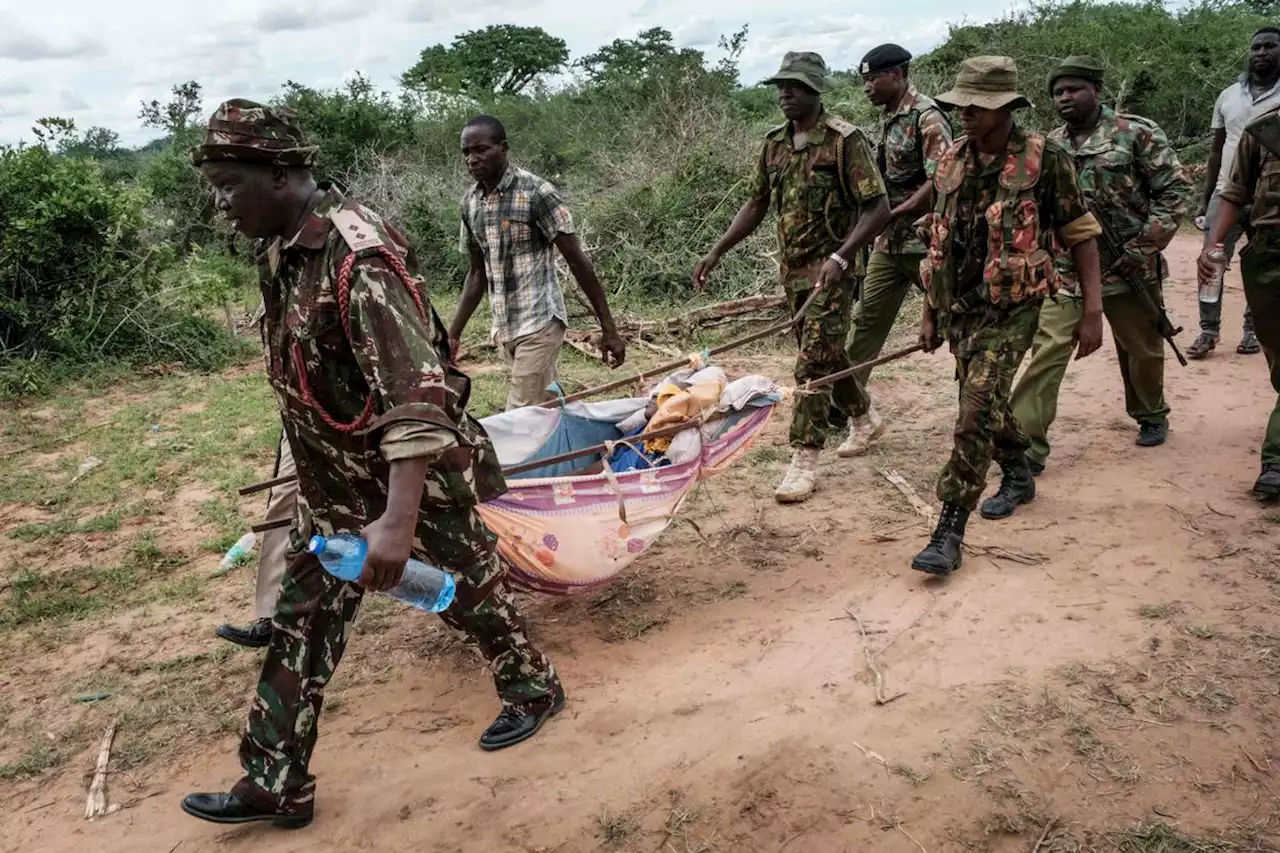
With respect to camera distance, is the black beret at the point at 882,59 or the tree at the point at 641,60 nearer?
the black beret at the point at 882,59

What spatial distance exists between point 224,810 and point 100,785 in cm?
62

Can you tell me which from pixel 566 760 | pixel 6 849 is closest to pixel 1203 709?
pixel 566 760

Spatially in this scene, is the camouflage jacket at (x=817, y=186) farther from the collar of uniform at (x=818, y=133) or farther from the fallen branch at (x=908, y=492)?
the fallen branch at (x=908, y=492)

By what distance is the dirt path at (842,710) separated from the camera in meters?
2.55

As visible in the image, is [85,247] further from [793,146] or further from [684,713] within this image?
[684,713]

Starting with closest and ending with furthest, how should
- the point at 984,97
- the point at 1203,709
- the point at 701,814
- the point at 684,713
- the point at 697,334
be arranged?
the point at 701,814 → the point at 1203,709 → the point at 684,713 → the point at 984,97 → the point at 697,334

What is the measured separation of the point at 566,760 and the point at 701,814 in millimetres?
451

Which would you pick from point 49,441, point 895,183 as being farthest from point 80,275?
point 895,183

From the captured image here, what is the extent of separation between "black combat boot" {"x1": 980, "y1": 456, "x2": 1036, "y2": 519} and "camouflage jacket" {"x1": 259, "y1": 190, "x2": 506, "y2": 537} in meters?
2.53

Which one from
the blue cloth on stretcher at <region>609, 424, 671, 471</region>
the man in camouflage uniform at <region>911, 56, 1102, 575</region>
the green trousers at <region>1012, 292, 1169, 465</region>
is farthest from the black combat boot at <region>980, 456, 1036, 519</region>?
the blue cloth on stretcher at <region>609, 424, 671, 471</region>

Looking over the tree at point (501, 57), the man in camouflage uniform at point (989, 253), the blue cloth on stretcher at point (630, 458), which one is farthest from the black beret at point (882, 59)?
the tree at point (501, 57)

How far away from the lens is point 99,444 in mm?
6617

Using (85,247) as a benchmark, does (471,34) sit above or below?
above

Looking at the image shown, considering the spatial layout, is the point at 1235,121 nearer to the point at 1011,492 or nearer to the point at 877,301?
the point at 877,301
